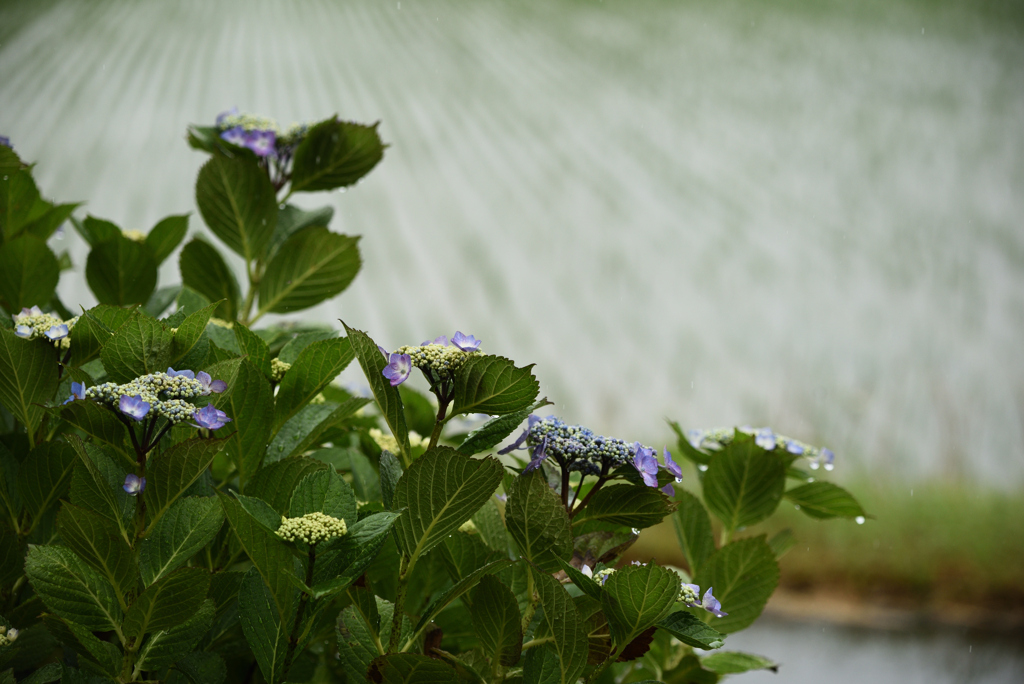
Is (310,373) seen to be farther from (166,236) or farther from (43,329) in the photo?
(166,236)

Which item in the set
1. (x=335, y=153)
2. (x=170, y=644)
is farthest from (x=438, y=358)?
(x=335, y=153)

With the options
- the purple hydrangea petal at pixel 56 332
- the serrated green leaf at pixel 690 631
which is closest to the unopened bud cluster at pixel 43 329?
the purple hydrangea petal at pixel 56 332

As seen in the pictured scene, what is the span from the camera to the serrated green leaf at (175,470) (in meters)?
0.20

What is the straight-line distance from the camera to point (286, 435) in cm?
28

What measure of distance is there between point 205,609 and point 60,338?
0.10 meters

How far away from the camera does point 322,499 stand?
209mm

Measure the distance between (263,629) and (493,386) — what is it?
0.33ft

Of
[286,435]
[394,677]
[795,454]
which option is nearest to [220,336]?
[286,435]

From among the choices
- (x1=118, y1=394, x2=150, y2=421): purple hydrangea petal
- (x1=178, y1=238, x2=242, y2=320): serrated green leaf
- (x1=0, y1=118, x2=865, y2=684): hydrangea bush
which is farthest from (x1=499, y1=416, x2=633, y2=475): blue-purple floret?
(x1=178, y1=238, x2=242, y2=320): serrated green leaf

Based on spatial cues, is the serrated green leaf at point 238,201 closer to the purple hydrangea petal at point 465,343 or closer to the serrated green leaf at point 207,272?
the serrated green leaf at point 207,272

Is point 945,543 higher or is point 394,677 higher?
point 394,677

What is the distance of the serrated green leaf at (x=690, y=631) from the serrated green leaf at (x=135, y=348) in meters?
0.17

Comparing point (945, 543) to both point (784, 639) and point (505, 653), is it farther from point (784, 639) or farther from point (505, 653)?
point (505, 653)

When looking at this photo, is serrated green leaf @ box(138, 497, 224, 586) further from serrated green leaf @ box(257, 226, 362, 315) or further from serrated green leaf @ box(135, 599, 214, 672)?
serrated green leaf @ box(257, 226, 362, 315)
